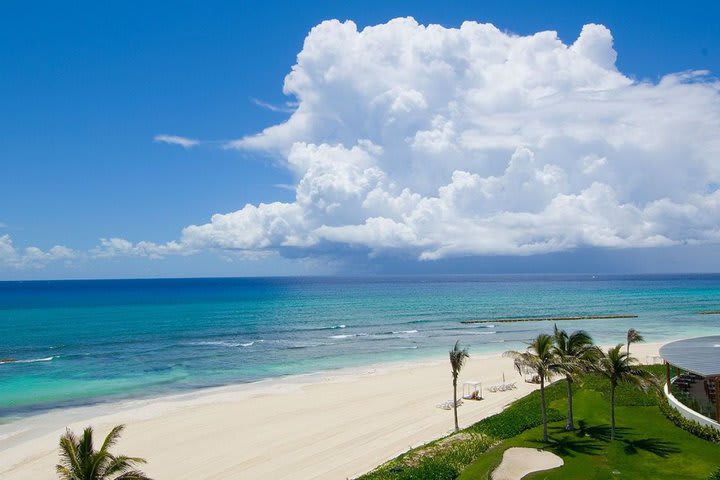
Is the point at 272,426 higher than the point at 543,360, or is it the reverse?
the point at 543,360

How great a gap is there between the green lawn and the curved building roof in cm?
370

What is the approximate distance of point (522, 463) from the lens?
25.8 meters

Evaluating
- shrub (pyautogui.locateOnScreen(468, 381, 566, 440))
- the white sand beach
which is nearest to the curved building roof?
shrub (pyautogui.locateOnScreen(468, 381, 566, 440))

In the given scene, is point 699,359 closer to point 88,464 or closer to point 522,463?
point 522,463

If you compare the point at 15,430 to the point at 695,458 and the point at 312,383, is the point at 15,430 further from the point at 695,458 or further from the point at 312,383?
the point at 695,458

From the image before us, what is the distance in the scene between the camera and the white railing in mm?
27562

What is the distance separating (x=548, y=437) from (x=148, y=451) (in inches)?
961

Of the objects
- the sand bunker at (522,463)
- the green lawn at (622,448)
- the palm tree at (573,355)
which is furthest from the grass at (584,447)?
the palm tree at (573,355)

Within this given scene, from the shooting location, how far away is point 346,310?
451 ft

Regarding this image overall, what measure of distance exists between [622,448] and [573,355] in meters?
5.32

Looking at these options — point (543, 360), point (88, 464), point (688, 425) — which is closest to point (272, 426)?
point (543, 360)

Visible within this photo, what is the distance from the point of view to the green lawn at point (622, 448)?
947 inches

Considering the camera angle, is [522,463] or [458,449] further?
[458,449]

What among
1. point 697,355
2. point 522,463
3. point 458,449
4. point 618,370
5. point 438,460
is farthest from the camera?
point 697,355
